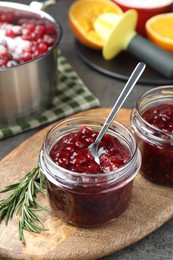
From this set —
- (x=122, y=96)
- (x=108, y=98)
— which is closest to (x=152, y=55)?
(x=108, y=98)

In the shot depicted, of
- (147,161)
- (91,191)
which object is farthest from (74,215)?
(147,161)

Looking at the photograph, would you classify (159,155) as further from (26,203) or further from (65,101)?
(65,101)

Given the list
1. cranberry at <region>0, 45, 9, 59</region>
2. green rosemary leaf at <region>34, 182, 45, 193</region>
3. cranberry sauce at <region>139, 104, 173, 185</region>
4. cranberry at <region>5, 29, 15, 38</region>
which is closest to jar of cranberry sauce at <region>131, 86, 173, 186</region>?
cranberry sauce at <region>139, 104, 173, 185</region>

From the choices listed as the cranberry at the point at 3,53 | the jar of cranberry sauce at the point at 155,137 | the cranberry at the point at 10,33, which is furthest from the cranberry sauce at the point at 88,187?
the cranberry at the point at 10,33

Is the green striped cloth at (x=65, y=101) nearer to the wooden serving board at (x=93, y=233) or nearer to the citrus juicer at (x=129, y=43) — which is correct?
the citrus juicer at (x=129, y=43)

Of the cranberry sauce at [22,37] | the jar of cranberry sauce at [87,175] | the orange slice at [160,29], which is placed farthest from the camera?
the orange slice at [160,29]

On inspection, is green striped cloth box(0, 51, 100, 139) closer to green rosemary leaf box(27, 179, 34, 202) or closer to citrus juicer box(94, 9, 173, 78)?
citrus juicer box(94, 9, 173, 78)
